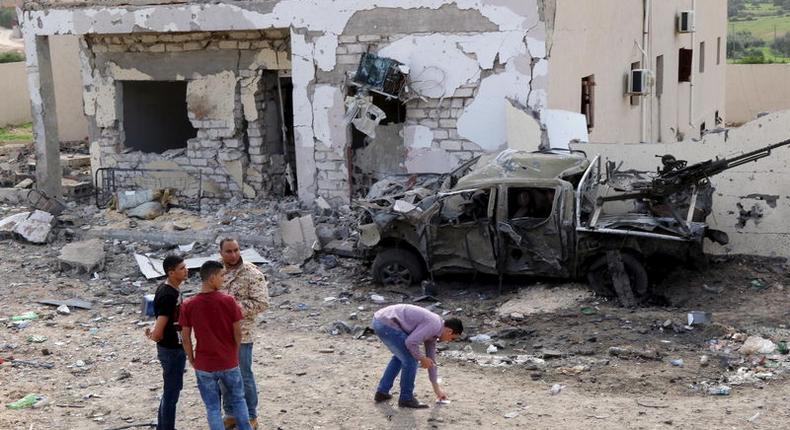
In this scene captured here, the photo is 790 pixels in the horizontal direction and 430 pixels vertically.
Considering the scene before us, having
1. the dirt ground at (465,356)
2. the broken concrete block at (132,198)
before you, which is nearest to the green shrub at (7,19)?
the broken concrete block at (132,198)

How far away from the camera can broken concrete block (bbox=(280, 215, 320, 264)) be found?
13.0 m

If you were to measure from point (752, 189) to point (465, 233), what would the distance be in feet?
11.2

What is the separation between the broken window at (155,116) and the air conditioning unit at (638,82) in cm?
806

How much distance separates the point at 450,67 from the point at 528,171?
3.13 meters

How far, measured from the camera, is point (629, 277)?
10.7 m

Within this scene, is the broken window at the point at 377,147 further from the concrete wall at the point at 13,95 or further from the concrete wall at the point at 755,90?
the concrete wall at the point at 755,90

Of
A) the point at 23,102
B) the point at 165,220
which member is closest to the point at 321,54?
the point at 165,220

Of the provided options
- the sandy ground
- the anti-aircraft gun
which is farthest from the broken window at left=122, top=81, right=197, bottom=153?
the sandy ground

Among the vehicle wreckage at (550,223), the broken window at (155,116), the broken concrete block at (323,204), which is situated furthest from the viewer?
the broken window at (155,116)

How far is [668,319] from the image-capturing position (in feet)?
32.9

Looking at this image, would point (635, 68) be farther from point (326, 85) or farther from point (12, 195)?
point (12, 195)

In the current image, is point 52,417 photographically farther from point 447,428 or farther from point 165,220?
point 165,220

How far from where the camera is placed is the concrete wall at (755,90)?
108 feet

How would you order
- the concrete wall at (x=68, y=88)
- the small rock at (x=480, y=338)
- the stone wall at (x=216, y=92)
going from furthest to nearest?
the concrete wall at (x=68, y=88), the stone wall at (x=216, y=92), the small rock at (x=480, y=338)
